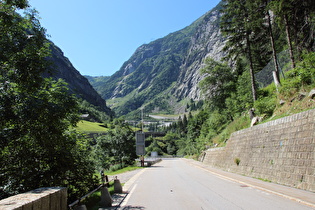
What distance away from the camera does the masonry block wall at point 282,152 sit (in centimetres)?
971

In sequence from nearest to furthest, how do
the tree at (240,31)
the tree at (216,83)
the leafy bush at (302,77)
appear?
1. the leafy bush at (302,77)
2. the tree at (240,31)
3. the tree at (216,83)

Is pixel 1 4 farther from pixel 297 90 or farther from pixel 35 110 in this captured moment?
pixel 297 90

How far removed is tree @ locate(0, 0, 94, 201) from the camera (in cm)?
735

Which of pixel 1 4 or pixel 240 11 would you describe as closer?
pixel 1 4

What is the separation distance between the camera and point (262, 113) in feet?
66.8

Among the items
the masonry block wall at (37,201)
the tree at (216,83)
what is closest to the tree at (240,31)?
the tree at (216,83)

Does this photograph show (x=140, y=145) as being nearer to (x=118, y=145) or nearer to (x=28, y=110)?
(x=118, y=145)

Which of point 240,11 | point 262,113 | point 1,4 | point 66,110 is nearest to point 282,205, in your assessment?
point 66,110

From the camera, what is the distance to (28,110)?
733cm

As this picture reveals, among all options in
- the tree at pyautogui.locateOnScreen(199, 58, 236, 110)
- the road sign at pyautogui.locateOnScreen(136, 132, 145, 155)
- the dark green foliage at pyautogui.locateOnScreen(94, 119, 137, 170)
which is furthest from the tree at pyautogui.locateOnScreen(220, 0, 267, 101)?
the dark green foliage at pyautogui.locateOnScreen(94, 119, 137, 170)

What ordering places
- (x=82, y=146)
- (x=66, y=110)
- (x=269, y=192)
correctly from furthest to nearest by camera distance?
(x=82, y=146) → (x=269, y=192) → (x=66, y=110)

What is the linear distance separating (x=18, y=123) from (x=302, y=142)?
11.0 m

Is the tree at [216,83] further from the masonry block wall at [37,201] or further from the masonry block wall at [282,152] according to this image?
the masonry block wall at [37,201]

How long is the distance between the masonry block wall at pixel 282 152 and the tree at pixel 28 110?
9.35 meters
